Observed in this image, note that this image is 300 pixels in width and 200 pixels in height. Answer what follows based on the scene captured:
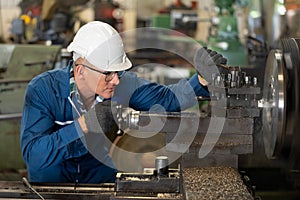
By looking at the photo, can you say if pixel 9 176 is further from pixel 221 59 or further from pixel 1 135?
pixel 221 59

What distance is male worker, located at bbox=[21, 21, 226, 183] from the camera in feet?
5.33

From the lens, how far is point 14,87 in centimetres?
272

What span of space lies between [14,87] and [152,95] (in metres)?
1.10

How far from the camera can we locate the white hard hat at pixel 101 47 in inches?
63.9

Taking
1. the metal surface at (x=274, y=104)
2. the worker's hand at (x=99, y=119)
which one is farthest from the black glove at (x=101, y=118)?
the metal surface at (x=274, y=104)

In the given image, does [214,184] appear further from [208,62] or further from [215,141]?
[208,62]

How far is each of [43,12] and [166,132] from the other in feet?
9.31

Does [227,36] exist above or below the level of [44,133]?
above

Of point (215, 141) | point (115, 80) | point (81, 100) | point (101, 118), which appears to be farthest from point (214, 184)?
point (81, 100)

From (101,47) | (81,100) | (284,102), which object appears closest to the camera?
(284,102)

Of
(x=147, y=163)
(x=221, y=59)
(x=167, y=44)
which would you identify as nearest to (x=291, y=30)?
(x=167, y=44)

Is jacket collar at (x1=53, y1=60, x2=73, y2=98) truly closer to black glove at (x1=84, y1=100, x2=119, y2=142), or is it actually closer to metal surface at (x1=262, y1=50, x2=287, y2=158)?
black glove at (x1=84, y1=100, x2=119, y2=142)

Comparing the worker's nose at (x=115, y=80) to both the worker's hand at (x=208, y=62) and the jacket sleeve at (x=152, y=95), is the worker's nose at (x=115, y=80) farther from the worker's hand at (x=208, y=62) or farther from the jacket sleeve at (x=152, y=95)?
the worker's hand at (x=208, y=62)

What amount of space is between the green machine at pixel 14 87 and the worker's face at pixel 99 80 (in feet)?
3.43
